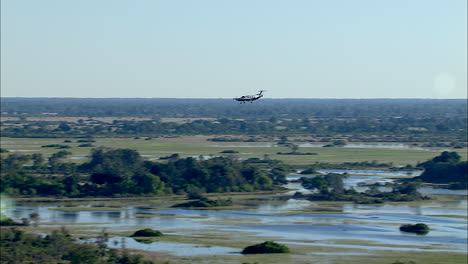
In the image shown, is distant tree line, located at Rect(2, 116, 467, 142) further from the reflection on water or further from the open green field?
the reflection on water

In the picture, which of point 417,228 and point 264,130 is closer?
point 417,228

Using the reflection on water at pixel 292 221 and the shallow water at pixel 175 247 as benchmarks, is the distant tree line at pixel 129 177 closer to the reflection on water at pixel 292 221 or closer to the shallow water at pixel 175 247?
the reflection on water at pixel 292 221

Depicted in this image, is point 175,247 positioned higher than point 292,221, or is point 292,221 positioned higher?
point 175,247

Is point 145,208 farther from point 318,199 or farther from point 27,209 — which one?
point 318,199

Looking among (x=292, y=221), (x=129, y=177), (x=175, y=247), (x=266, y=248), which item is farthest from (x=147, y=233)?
(x=129, y=177)

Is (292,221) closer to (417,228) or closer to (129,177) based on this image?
(417,228)

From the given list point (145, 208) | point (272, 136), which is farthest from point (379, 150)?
point (145, 208)

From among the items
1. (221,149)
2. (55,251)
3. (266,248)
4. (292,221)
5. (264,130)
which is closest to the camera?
(55,251)

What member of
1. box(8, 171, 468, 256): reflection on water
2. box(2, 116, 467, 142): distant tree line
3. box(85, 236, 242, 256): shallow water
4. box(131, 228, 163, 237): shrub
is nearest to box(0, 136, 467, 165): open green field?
box(2, 116, 467, 142): distant tree line
